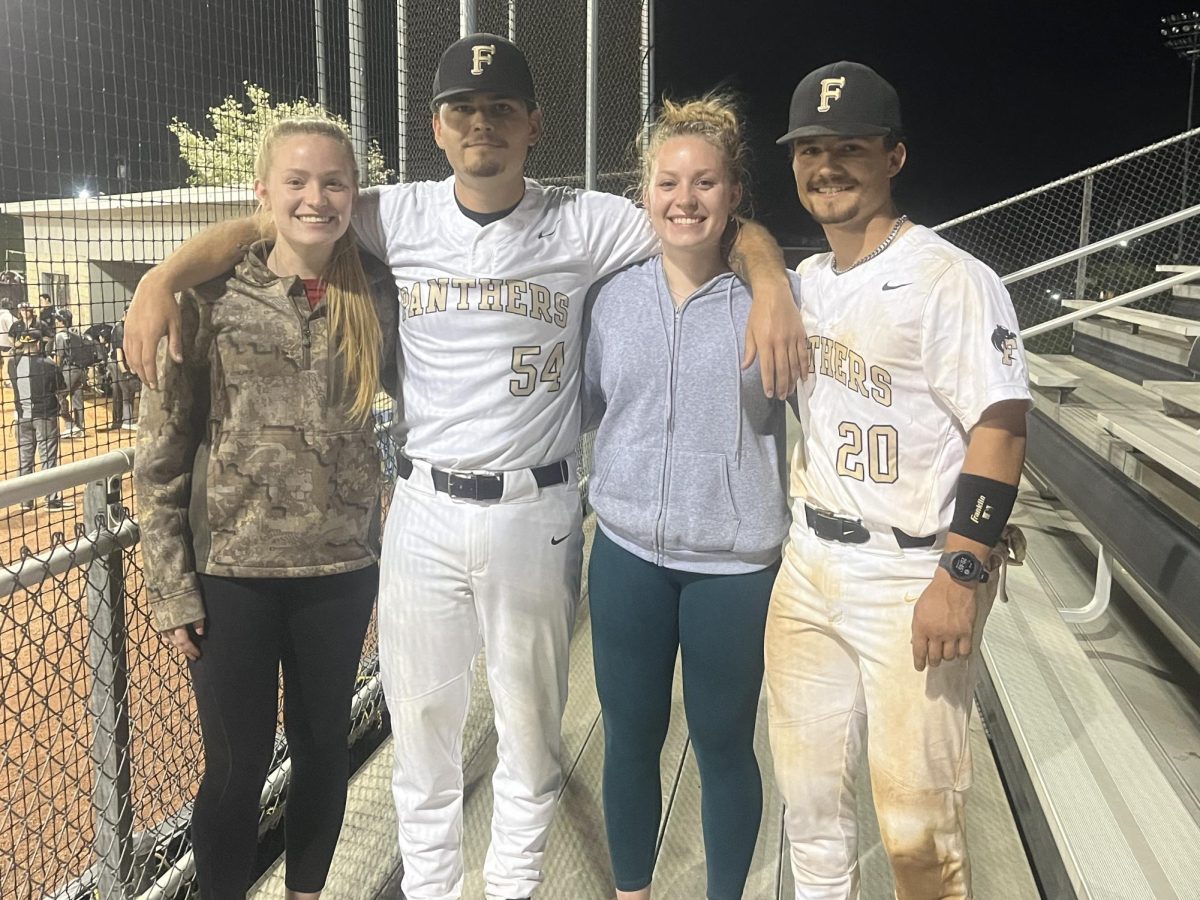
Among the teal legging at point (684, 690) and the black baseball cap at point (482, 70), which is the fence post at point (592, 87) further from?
the teal legging at point (684, 690)

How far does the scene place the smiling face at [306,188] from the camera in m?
1.57

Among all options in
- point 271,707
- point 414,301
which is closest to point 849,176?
point 414,301

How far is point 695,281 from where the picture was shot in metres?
1.70

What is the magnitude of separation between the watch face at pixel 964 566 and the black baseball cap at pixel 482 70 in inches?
46.1

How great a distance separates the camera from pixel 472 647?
1.75 m

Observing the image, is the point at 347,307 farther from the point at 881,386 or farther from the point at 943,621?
the point at 943,621

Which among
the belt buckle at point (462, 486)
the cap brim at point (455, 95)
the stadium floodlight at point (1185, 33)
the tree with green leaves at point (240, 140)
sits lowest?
the belt buckle at point (462, 486)

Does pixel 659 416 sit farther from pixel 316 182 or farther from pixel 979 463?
pixel 316 182

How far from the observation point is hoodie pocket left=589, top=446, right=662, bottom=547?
5.43ft

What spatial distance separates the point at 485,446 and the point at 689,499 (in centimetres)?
41

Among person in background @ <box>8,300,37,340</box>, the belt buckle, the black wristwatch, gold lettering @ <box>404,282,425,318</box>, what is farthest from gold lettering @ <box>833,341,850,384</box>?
person in background @ <box>8,300,37,340</box>

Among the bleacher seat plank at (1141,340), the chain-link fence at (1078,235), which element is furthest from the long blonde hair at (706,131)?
the chain-link fence at (1078,235)

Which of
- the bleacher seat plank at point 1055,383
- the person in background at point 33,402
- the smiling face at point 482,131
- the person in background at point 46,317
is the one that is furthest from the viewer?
the person in background at point 46,317

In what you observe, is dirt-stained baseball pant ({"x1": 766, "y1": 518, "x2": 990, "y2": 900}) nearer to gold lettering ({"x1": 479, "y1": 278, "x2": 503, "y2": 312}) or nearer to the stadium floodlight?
gold lettering ({"x1": 479, "y1": 278, "x2": 503, "y2": 312})
